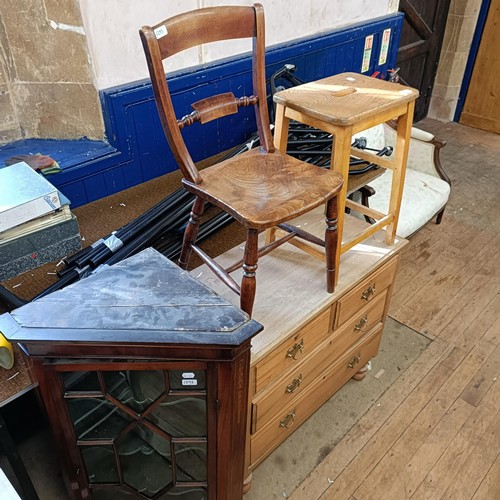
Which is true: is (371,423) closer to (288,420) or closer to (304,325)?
(288,420)

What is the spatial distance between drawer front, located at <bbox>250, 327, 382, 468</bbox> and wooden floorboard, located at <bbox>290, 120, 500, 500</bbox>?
0.18 metres

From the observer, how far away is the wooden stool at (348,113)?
140 cm

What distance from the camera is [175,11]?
6.48ft

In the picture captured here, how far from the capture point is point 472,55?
4.43 m

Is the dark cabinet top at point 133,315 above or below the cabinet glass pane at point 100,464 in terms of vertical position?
above

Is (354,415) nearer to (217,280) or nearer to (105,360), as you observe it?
(217,280)

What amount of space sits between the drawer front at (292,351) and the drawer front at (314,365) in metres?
0.04

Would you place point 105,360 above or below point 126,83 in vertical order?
below

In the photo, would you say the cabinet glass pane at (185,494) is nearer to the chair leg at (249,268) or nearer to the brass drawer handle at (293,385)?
the brass drawer handle at (293,385)

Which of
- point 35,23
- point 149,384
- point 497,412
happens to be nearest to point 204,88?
point 35,23

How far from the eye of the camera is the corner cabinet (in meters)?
1.02

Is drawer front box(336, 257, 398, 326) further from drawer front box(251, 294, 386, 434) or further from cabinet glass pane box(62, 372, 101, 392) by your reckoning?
cabinet glass pane box(62, 372, 101, 392)

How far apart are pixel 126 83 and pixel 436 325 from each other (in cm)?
188

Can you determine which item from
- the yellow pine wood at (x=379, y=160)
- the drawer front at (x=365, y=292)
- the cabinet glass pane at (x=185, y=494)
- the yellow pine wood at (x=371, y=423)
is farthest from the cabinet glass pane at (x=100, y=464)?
the yellow pine wood at (x=379, y=160)
